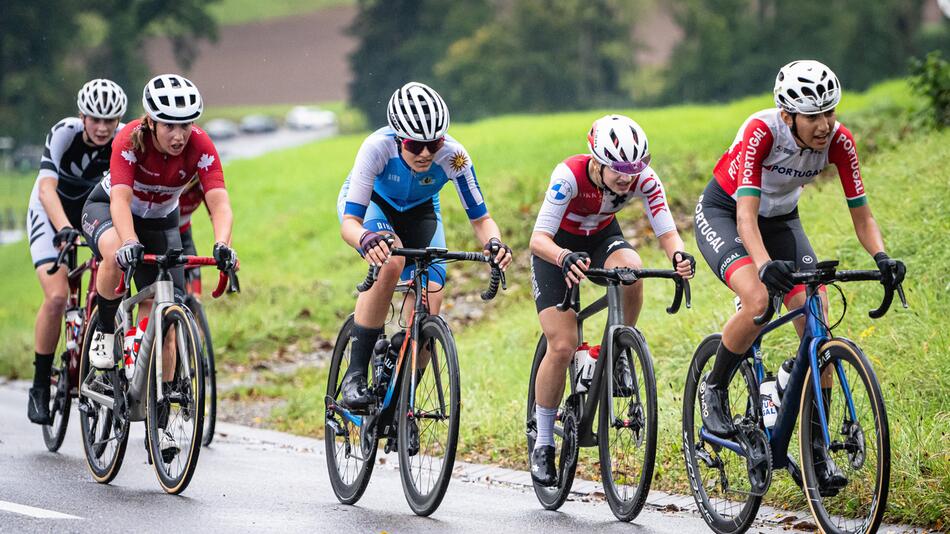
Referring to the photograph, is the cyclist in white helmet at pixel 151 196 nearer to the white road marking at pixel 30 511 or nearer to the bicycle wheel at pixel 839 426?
the white road marking at pixel 30 511

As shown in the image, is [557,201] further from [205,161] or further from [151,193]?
[151,193]

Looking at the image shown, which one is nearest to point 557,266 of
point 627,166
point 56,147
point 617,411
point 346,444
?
point 627,166

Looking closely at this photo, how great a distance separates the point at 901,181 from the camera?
12.3 meters

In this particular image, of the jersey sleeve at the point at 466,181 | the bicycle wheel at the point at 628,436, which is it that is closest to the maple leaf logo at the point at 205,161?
the jersey sleeve at the point at 466,181

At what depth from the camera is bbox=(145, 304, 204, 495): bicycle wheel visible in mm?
6691

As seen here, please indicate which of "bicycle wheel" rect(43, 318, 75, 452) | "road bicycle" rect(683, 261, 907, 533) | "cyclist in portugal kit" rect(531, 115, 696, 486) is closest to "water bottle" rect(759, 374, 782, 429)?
"road bicycle" rect(683, 261, 907, 533)

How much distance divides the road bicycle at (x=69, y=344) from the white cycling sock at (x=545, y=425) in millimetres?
3524

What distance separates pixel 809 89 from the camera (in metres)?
5.69

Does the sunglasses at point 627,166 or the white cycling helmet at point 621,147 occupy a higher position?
the white cycling helmet at point 621,147

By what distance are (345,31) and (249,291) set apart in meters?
39.6

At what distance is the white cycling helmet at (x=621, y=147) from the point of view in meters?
6.25

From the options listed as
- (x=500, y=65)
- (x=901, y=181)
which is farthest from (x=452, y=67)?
(x=901, y=181)

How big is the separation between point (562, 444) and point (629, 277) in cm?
106

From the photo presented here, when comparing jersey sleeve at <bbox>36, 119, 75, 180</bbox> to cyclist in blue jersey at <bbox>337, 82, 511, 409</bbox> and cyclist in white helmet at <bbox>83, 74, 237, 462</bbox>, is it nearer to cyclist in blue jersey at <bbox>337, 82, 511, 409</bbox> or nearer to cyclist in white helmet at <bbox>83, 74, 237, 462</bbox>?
cyclist in white helmet at <bbox>83, 74, 237, 462</bbox>
